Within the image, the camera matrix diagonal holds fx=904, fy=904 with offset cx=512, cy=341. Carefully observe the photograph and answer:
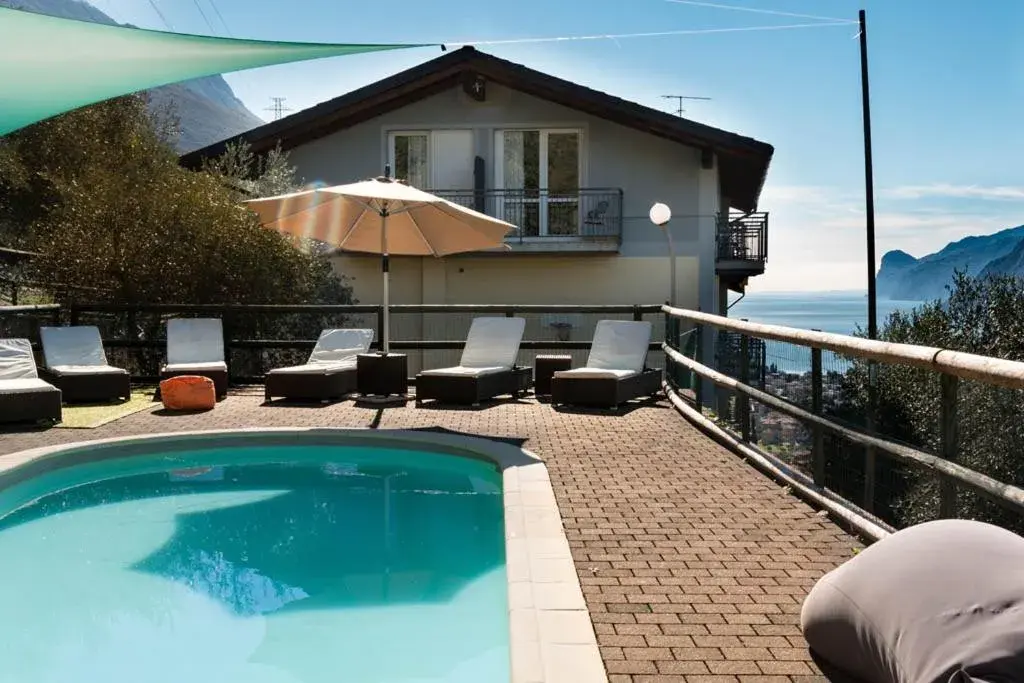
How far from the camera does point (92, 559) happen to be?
5039 millimetres

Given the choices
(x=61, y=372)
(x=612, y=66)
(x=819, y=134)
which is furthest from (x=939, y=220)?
(x=61, y=372)

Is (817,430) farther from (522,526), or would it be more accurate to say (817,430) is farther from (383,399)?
(383,399)

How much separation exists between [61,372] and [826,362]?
7.78 meters

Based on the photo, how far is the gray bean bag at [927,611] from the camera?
2.15 meters

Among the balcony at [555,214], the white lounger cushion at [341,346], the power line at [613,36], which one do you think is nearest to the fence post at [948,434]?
the power line at [613,36]

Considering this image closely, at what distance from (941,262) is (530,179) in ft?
302

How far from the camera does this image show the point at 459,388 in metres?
9.51

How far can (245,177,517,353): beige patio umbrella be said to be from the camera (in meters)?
9.67

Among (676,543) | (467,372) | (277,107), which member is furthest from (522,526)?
(277,107)

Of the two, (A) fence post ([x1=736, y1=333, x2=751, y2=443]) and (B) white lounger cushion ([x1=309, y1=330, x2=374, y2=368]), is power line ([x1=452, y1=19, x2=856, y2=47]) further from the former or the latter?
(A) fence post ([x1=736, y1=333, x2=751, y2=443])

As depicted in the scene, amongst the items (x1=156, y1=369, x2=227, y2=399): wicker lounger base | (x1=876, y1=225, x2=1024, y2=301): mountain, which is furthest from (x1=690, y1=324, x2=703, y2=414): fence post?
(x1=876, y1=225, x2=1024, y2=301): mountain

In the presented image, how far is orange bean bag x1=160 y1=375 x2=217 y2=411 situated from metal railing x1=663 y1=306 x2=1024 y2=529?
5.17 metres

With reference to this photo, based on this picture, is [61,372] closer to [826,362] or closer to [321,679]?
[321,679]

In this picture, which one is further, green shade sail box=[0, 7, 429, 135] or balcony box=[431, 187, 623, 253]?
balcony box=[431, 187, 623, 253]
